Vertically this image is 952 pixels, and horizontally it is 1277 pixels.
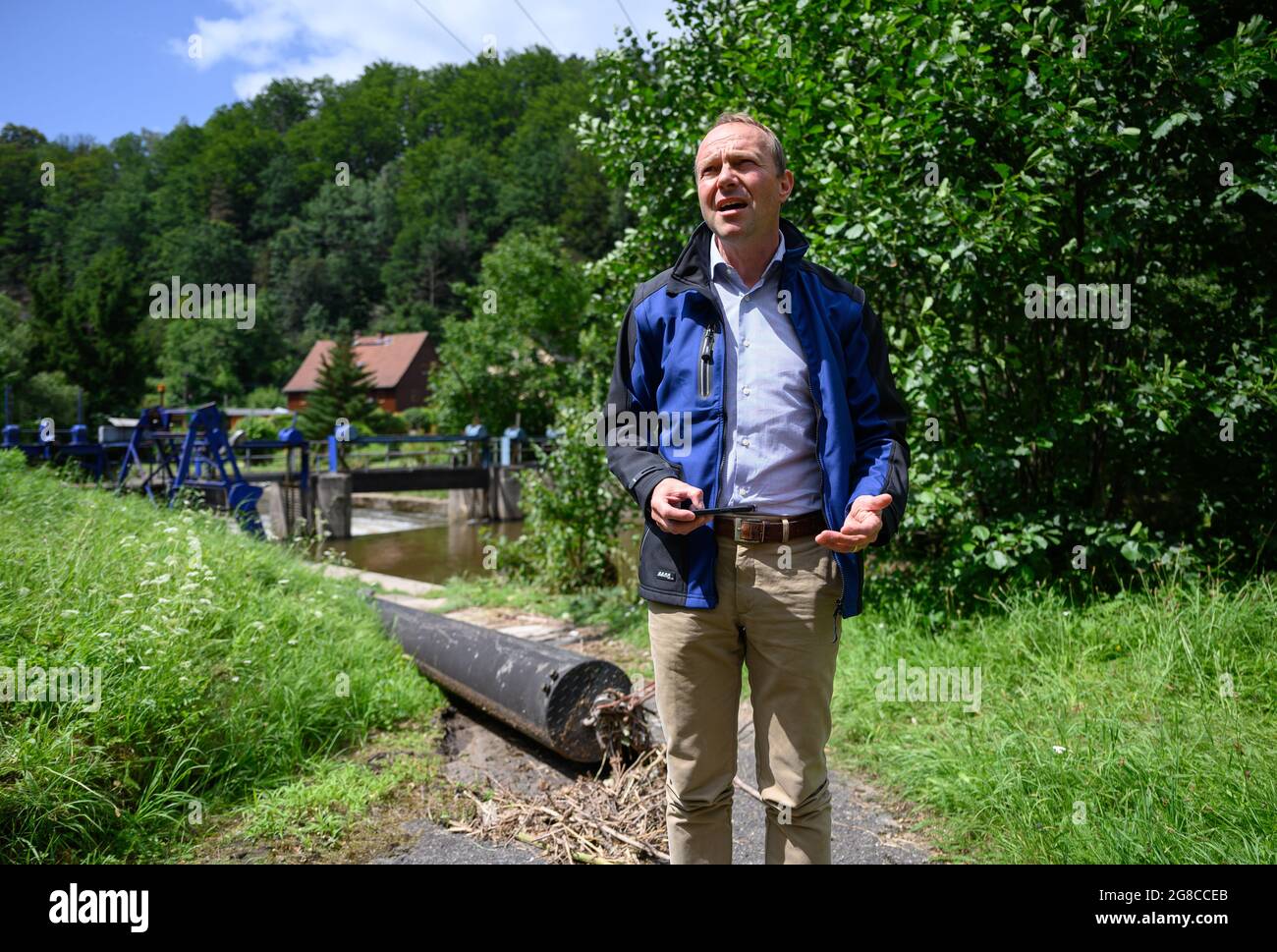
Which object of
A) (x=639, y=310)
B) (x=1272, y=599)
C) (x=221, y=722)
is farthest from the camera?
(x=1272, y=599)

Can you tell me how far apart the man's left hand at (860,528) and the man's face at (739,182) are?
0.74 metres

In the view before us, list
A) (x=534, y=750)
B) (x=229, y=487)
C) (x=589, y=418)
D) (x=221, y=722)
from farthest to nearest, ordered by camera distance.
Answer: (x=229, y=487) < (x=589, y=418) < (x=534, y=750) < (x=221, y=722)

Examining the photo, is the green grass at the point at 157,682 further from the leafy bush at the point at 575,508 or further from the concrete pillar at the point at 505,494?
the concrete pillar at the point at 505,494

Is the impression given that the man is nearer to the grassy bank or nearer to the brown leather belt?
the brown leather belt

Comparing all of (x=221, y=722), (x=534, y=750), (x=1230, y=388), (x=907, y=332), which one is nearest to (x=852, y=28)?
(x=907, y=332)

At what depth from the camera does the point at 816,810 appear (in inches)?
81.4

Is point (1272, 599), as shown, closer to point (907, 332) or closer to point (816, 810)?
point (907, 332)

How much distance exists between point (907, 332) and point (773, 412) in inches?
138

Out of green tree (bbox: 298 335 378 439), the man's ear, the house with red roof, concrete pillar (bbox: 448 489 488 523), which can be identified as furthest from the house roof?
the man's ear

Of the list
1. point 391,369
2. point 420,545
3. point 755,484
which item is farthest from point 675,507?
point 391,369

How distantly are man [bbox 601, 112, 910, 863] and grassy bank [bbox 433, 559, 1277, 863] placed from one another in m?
1.22

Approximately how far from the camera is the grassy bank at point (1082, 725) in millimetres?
2641

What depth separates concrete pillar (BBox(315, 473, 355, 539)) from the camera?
2080cm
